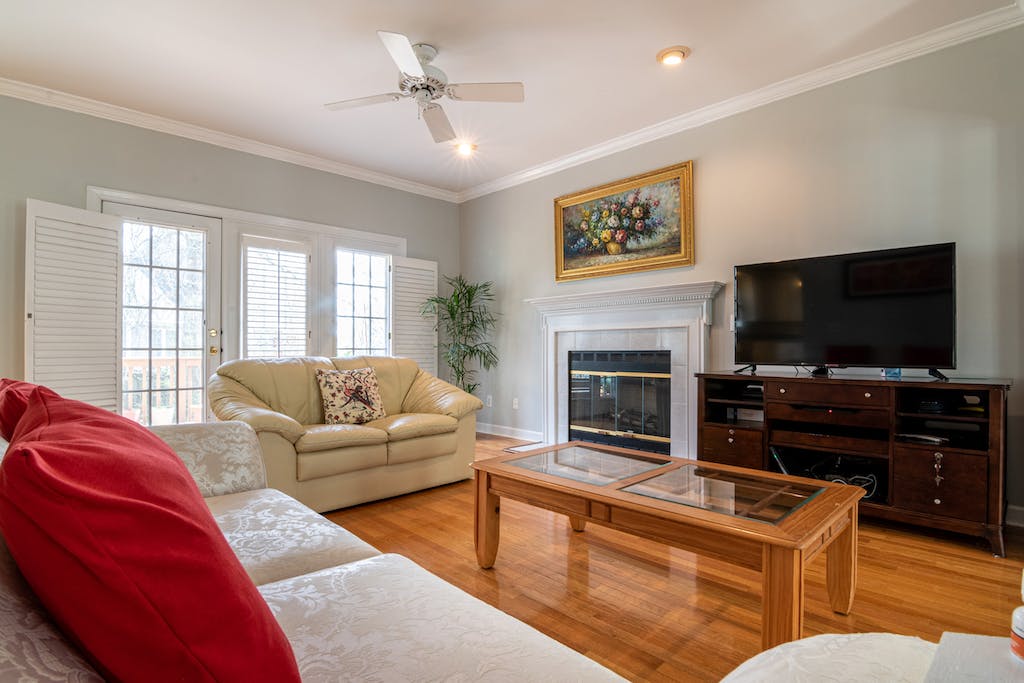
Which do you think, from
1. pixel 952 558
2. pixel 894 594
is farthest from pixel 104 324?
pixel 952 558

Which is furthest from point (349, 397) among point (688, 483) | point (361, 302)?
point (688, 483)

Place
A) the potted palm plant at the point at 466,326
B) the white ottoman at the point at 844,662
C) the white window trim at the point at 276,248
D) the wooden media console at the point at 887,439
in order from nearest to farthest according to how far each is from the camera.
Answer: the white ottoman at the point at 844,662 < the wooden media console at the point at 887,439 < the white window trim at the point at 276,248 < the potted palm plant at the point at 466,326

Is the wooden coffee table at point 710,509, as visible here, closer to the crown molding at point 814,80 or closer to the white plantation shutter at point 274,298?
the crown molding at point 814,80

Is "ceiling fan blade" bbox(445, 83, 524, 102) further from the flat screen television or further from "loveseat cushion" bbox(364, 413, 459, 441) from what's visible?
"loveseat cushion" bbox(364, 413, 459, 441)

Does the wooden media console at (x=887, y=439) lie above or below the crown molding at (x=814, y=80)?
below

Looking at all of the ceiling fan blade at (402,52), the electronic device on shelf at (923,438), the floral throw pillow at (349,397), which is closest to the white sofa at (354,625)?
the floral throw pillow at (349,397)

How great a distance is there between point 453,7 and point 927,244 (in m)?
3.02

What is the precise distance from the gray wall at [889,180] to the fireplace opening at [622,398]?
516 mm

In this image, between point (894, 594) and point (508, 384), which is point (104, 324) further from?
point (894, 594)

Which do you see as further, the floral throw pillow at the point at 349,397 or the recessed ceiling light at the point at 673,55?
the floral throw pillow at the point at 349,397

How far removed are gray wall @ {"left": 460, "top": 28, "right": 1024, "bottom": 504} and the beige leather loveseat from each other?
201 cm

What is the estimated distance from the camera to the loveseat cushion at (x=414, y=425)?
3.26 m

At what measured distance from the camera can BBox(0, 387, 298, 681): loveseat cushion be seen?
0.44 m

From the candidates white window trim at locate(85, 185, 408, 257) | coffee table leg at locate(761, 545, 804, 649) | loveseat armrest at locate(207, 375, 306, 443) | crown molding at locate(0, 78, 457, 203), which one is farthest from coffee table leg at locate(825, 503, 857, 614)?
crown molding at locate(0, 78, 457, 203)
